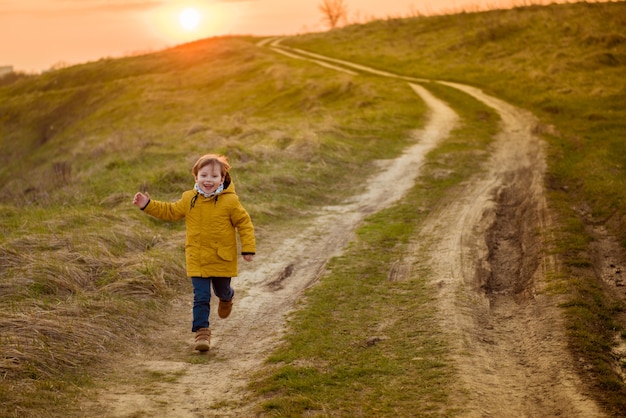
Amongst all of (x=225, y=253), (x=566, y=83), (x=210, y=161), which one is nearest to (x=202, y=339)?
(x=225, y=253)

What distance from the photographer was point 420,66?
3891 centimetres

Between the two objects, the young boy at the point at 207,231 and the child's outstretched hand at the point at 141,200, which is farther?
the young boy at the point at 207,231

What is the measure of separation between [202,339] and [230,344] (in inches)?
18.9

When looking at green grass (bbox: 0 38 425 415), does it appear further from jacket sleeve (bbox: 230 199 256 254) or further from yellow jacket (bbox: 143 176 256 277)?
jacket sleeve (bbox: 230 199 256 254)

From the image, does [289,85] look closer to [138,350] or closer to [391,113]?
[391,113]

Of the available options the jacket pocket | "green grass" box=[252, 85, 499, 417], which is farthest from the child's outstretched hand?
"green grass" box=[252, 85, 499, 417]

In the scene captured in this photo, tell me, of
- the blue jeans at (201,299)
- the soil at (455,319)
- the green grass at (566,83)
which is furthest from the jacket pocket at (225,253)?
the green grass at (566,83)

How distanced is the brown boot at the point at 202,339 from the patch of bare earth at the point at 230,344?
0.29 ft

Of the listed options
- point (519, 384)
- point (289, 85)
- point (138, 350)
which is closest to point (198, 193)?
point (138, 350)

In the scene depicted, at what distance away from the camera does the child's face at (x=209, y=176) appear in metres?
6.97

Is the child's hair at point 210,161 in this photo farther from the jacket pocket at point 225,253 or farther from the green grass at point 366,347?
the green grass at point 366,347

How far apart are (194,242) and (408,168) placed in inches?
442

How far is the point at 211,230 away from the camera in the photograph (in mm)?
7113

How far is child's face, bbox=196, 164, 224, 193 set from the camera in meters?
6.97
